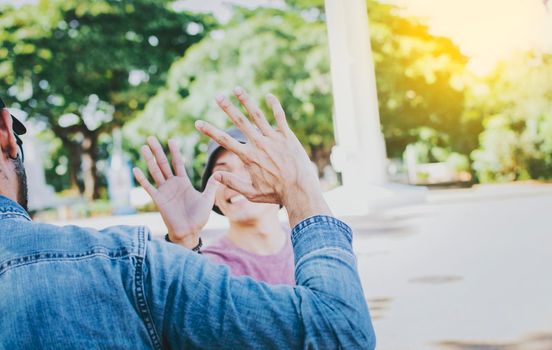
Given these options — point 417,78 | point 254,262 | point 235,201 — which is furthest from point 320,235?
point 417,78

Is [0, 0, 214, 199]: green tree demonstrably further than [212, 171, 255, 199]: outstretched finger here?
Yes

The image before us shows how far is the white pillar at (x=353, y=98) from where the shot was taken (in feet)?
24.1

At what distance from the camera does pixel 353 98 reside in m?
8.95

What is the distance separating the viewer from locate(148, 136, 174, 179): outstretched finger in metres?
1.38

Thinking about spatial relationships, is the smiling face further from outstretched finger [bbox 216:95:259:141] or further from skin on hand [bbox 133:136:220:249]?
outstretched finger [bbox 216:95:259:141]

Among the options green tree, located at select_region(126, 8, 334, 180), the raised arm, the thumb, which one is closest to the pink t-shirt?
the thumb

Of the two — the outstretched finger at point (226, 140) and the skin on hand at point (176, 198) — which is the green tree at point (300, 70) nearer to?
the skin on hand at point (176, 198)

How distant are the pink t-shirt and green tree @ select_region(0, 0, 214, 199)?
1853cm

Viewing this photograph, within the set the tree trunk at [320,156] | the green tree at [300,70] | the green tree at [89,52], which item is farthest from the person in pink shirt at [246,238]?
the tree trunk at [320,156]

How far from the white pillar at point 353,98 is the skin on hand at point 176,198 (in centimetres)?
558

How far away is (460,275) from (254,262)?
5001 millimetres

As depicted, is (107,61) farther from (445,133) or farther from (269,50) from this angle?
(445,133)

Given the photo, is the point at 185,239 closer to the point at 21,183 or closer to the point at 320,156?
the point at 21,183

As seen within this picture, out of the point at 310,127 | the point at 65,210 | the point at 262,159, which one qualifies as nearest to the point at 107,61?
the point at 65,210
